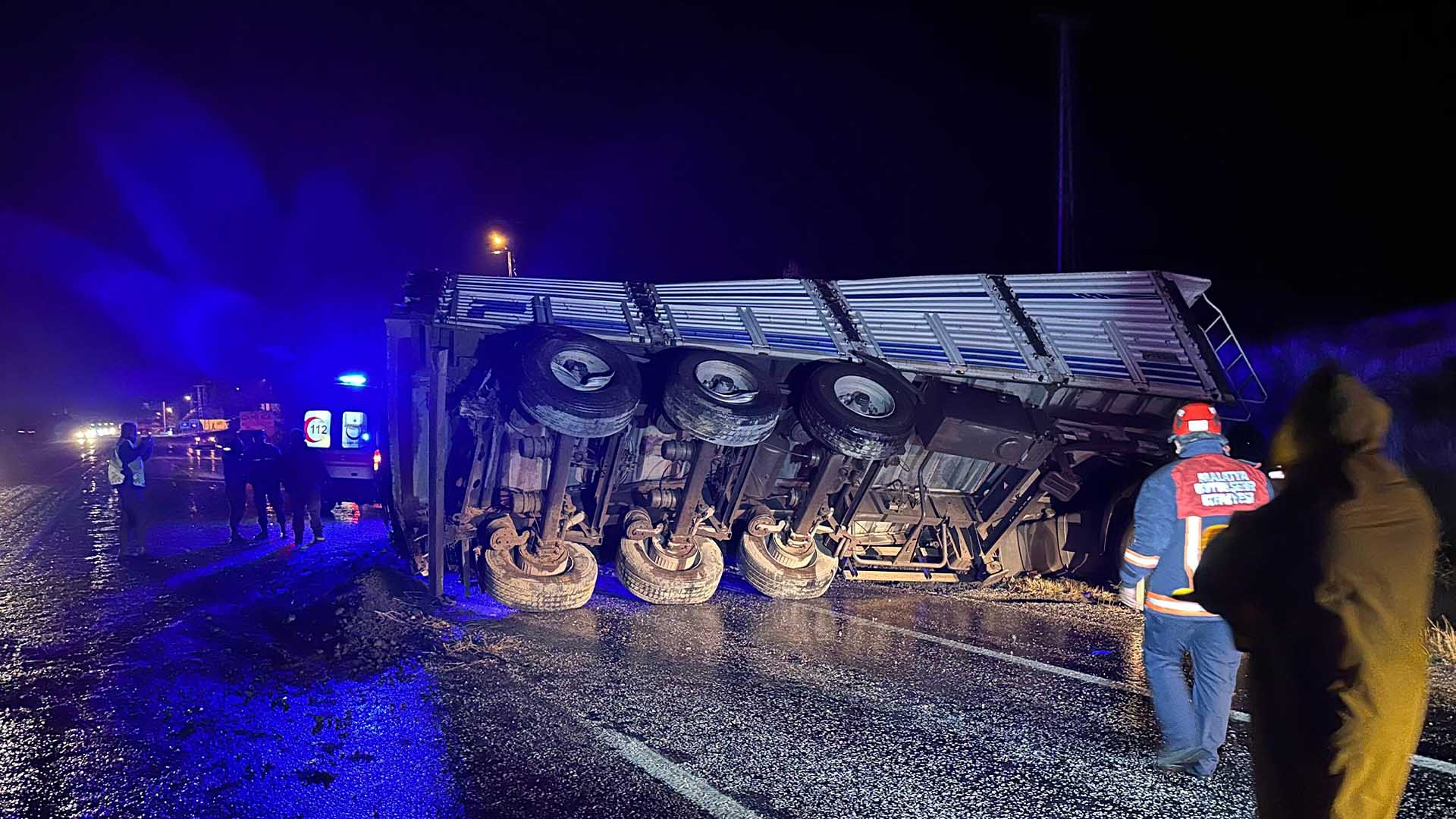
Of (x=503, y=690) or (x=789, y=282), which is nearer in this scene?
(x=503, y=690)

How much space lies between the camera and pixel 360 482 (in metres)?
9.58

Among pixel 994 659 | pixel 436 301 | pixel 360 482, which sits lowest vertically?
pixel 994 659

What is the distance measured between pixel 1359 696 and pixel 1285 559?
1.06ft

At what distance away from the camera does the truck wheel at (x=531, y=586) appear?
5305 millimetres

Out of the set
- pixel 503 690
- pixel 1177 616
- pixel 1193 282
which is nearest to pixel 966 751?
pixel 1177 616

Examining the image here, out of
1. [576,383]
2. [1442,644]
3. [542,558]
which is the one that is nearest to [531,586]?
[542,558]

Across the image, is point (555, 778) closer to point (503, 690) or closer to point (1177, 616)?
point (503, 690)

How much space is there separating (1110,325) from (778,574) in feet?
11.4

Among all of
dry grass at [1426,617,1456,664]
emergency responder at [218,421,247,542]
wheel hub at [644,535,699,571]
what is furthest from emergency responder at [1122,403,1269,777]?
emergency responder at [218,421,247,542]

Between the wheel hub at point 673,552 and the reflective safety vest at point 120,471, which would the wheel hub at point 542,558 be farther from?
the reflective safety vest at point 120,471

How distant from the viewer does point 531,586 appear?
5.32 meters

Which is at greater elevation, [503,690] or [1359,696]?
[1359,696]

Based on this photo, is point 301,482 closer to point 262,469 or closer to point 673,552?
point 262,469

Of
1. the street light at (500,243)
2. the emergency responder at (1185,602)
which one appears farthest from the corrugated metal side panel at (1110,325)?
the street light at (500,243)
